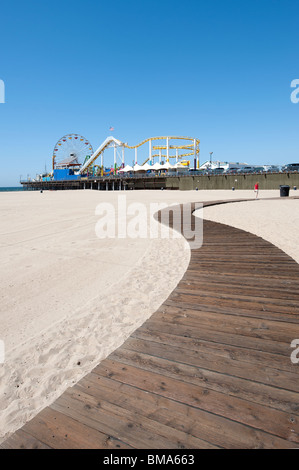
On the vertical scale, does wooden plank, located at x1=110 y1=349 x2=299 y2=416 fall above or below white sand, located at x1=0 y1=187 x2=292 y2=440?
above

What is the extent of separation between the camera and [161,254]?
22.6 feet

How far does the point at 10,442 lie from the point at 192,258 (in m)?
4.71

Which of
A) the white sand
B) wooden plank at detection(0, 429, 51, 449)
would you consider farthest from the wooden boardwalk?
the white sand

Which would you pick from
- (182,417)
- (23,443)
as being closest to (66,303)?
(23,443)

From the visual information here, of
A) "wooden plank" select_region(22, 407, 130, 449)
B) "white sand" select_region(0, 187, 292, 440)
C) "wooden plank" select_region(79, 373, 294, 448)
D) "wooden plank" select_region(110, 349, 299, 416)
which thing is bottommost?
"white sand" select_region(0, 187, 292, 440)

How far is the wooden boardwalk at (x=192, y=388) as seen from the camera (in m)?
1.66

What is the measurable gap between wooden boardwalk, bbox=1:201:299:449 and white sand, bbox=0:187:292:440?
58 centimetres

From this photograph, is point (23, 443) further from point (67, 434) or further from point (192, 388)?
point (192, 388)

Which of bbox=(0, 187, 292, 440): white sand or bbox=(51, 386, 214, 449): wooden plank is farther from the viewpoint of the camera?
bbox=(0, 187, 292, 440): white sand

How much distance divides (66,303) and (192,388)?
2.93m

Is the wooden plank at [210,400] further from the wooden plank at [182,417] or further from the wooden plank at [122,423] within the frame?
the wooden plank at [122,423]

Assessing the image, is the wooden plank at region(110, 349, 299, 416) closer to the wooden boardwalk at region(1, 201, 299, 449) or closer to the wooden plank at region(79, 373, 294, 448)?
the wooden boardwalk at region(1, 201, 299, 449)

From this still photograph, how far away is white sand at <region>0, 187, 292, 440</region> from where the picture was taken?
8.64 ft
